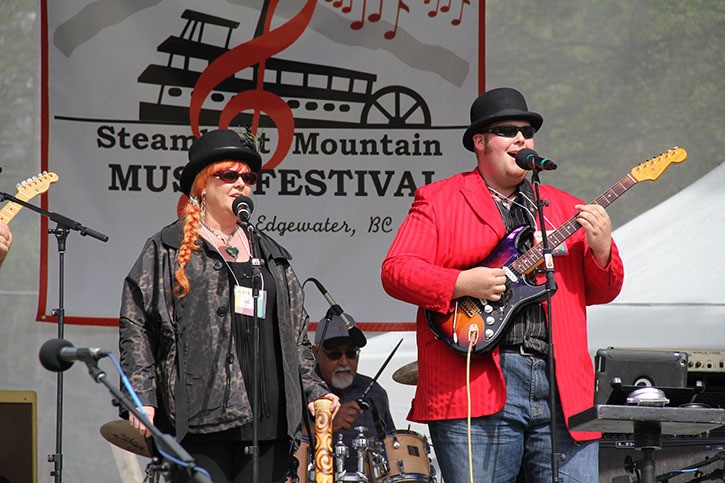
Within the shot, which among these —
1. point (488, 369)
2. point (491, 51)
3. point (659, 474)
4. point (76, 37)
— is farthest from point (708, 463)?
point (76, 37)

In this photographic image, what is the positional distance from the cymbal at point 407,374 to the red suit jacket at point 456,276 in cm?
184

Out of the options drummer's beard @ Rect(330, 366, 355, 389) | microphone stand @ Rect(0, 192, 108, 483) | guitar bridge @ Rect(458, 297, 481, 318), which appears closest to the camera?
guitar bridge @ Rect(458, 297, 481, 318)

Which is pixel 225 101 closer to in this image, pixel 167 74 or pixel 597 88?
pixel 167 74

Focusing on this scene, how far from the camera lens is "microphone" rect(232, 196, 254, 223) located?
4.00m

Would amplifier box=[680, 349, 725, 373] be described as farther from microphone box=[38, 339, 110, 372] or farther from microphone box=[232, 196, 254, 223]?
microphone box=[38, 339, 110, 372]

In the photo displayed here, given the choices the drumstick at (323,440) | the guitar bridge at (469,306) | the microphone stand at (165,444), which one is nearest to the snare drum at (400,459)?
the drumstick at (323,440)

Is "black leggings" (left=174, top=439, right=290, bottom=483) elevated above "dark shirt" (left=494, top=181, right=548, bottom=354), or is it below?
below

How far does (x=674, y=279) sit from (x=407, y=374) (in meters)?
1.65

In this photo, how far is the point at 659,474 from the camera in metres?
5.52

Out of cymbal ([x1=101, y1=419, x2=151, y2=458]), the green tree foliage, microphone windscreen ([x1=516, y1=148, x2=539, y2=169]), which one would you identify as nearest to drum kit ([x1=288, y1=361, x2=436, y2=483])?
cymbal ([x1=101, y1=419, x2=151, y2=458])

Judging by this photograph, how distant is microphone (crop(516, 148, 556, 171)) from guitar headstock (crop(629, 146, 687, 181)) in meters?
0.50

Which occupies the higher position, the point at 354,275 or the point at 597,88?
the point at 597,88

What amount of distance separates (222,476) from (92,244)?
2707 millimetres

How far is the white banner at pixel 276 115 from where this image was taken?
623 cm
